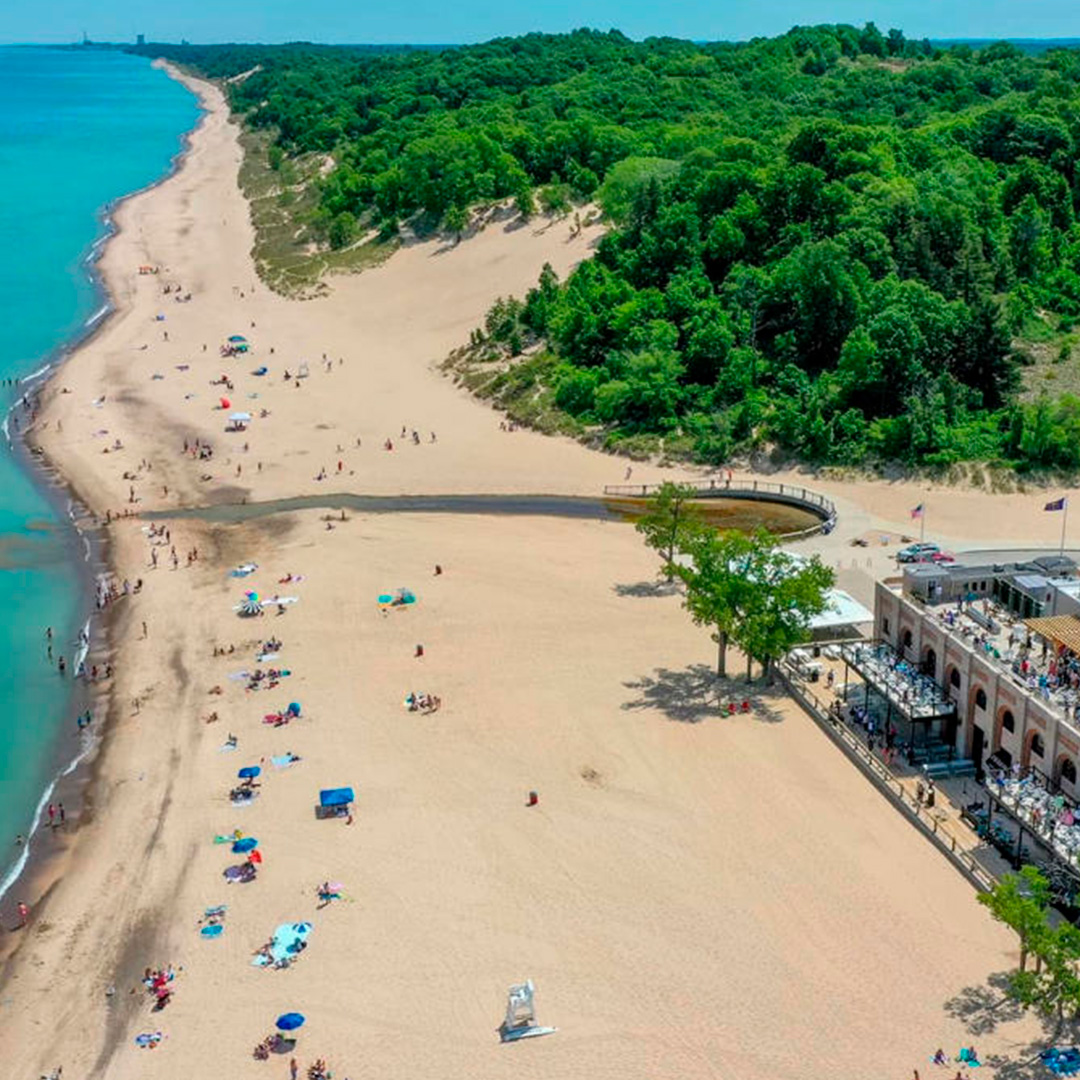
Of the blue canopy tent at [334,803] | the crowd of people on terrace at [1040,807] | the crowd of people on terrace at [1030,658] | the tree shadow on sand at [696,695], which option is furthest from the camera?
the tree shadow on sand at [696,695]

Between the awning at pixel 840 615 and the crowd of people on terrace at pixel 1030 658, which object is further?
the awning at pixel 840 615

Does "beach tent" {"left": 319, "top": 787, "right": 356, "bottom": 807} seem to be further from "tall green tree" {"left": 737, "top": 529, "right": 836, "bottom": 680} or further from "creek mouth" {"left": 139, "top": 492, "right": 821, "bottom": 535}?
"creek mouth" {"left": 139, "top": 492, "right": 821, "bottom": 535}

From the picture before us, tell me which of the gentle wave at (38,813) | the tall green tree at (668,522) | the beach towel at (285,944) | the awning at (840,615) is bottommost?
the gentle wave at (38,813)

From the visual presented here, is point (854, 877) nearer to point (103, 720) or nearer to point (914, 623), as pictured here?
point (914, 623)

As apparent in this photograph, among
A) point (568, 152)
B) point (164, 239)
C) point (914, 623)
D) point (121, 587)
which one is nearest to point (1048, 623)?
point (914, 623)

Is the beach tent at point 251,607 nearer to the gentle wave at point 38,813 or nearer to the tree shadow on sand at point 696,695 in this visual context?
the gentle wave at point 38,813

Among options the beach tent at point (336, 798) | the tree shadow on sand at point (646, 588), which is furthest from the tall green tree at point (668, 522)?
the beach tent at point (336, 798)
